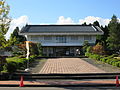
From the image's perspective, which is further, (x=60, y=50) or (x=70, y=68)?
(x=60, y=50)

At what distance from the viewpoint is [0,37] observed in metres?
13.1

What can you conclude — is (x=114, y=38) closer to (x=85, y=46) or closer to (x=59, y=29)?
(x=85, y=46)

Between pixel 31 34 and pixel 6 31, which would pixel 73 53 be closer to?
pixel 31 34

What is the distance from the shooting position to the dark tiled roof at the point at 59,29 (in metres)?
41.2

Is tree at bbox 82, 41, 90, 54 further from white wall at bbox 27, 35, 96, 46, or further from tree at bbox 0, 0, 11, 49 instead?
tree at bbox 0, 0, 11, 49

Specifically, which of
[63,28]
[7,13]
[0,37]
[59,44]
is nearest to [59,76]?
[0,37]

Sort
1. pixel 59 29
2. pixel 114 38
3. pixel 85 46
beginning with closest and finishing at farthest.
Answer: pixel 85 46 < pixel 59 29 < pixel 114 38

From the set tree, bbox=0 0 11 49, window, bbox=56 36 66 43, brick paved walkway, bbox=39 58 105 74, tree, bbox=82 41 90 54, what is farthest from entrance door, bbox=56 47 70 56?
tree, bbox=0 0 11 49

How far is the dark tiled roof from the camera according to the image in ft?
135

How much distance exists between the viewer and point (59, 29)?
43.8 meters

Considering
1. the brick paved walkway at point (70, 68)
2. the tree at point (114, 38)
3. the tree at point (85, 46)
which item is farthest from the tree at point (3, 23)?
the tree at point (114, 38)

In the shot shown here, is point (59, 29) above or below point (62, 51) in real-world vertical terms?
above

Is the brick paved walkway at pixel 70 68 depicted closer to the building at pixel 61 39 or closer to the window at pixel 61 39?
the building at pixel 61 39

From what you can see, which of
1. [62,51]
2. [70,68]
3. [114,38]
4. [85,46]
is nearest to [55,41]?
[62,51]
